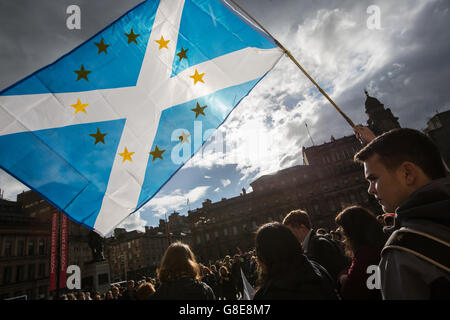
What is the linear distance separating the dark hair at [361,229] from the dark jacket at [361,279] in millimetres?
150

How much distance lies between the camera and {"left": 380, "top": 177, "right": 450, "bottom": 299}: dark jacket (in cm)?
79

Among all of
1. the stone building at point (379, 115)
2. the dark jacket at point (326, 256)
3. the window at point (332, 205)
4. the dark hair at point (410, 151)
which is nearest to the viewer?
the dark hair at point (410, 151)

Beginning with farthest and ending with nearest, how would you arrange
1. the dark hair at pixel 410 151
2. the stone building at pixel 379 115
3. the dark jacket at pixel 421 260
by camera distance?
the stone building at pixel 379 115, the dark hair at pixel 410 151, the dark jacket at pixel 421 260

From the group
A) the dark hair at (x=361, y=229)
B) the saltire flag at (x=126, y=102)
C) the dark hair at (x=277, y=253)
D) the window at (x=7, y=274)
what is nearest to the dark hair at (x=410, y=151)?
the dark hair at (x=277, y=253)

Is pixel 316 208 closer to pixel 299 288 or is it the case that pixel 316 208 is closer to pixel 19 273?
pixel 299 288

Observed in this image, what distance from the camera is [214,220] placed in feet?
169

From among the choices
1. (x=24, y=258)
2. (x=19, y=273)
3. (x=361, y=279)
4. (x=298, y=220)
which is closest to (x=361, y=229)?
(x=361, y=279)

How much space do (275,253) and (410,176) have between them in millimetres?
1030

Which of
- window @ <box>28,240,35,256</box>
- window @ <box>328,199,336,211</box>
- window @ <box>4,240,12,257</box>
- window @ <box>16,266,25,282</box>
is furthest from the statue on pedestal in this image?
window @ <box>328,199,336,211</box>

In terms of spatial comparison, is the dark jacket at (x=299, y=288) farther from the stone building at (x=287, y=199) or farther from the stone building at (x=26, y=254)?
the stone building at (x=287, y=199)

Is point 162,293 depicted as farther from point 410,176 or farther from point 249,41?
point 249,41

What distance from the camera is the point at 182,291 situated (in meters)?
2.25

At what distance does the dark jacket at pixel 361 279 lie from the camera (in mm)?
1946
